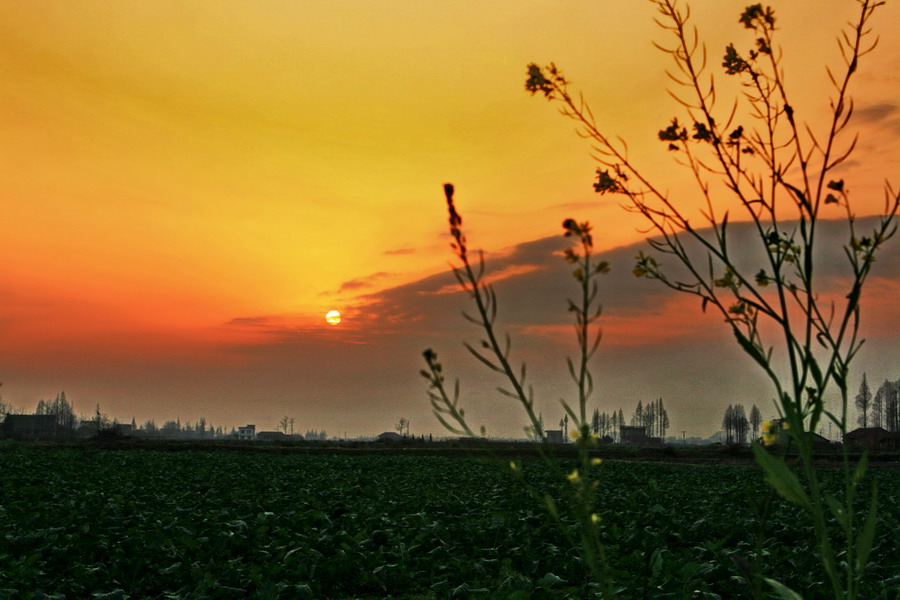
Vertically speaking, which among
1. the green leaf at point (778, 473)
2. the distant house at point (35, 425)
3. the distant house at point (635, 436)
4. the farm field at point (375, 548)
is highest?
the green leaf at point (778, 473)

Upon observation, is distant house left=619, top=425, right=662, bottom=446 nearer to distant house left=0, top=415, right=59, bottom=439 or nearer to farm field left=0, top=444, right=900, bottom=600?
distant house left=0, top=415, right=59, bottom=439

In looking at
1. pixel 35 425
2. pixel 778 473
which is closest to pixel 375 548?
pixel 778 473

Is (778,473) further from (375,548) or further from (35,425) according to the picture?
(35,425)

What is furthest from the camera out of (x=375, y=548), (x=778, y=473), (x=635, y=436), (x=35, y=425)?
(x=635, y=436)

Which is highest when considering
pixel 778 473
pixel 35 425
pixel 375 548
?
pixel 778 473

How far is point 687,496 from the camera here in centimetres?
2202

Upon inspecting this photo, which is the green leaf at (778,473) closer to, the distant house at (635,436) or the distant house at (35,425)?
the distant house at (35,425)

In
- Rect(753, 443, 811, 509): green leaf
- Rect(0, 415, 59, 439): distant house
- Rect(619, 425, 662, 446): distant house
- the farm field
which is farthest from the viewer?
Rect(619, 425, 662, 446): distant house

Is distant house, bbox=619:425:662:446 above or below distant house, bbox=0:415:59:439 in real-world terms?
below

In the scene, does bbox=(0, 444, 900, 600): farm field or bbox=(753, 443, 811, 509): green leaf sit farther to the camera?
bbox=(0, 444, 900, 600): farm field

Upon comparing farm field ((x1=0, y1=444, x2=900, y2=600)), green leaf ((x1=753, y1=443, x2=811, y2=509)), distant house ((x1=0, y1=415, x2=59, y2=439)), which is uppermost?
green leaf ((x1=753, y1=443, x2=811, y2=509))

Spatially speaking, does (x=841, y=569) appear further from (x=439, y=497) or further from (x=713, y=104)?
(x=439, y=497)

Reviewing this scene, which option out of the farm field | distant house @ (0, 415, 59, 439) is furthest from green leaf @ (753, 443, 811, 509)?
distant house @ (0, 415, 59, 439)

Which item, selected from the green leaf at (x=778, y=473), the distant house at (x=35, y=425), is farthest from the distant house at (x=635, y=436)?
the green leaf at (x=778, y=473)
